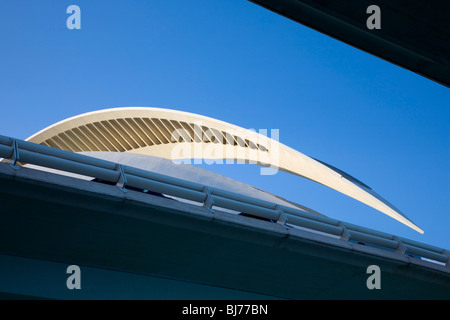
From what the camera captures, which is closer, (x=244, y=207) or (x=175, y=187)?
(x=175, y=187)

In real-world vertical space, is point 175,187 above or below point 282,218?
above

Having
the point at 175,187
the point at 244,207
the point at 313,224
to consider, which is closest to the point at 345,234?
the point at 313,224

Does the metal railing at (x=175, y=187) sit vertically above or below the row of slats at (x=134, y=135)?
below

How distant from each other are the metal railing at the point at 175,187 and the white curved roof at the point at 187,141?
9.10 metres

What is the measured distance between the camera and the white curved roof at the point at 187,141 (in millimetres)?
21938

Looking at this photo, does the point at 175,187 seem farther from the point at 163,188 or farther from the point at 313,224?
the point at 313,224

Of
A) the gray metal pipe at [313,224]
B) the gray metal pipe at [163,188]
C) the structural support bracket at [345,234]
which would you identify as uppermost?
the gray metal pipe at [163,188]

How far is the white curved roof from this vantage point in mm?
21938

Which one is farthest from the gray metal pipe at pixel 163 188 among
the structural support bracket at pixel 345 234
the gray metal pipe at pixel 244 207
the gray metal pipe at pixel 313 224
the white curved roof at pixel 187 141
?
the white curved roof at pixel 187 141

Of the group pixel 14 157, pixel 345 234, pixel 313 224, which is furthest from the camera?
pixel 345 234

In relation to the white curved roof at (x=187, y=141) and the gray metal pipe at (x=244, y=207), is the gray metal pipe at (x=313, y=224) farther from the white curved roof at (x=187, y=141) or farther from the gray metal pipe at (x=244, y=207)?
the white curved roof at (x=187, y=141)

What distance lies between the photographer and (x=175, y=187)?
33.4ft

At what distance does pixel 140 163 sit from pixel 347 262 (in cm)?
925

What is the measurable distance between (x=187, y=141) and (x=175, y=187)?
18.6 metres
